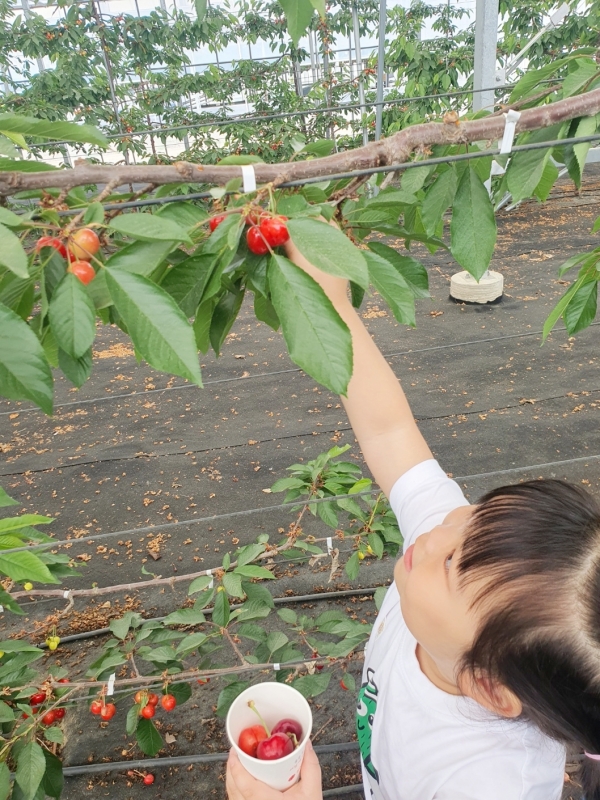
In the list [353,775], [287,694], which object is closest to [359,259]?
[287,694]

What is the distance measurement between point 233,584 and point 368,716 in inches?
14.5

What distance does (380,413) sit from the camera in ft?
3.06

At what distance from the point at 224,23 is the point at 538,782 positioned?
8.79 m

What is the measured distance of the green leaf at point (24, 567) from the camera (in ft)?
3.01

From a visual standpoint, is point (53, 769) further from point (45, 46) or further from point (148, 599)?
point (45, 46)

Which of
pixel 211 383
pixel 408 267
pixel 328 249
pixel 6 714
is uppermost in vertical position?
pixel 328 249

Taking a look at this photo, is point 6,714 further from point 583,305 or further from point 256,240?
point 583,305

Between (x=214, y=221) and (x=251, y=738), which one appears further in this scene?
(x=251, y=738)

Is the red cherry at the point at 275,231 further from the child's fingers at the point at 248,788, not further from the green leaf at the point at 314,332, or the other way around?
the child's fingers at the point at 248,788

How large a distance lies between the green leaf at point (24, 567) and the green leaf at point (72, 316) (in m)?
0.52

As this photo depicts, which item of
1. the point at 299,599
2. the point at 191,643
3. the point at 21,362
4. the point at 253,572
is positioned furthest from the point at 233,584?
the point at 299,599

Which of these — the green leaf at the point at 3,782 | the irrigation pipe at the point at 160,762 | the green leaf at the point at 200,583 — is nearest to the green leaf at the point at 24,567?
the green leaf at the point at 200,583

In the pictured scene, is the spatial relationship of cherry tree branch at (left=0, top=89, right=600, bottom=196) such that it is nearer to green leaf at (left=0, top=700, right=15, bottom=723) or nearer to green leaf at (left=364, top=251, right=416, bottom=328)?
green leaf at (left=364, top=251, right=416, bottom=328)

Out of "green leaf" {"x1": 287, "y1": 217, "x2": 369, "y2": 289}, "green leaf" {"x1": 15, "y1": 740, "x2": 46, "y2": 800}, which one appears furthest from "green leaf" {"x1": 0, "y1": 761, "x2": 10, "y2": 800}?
"green leaf" {"x1": 287, "y1": 217, "x2": 369, "y2": 289}
